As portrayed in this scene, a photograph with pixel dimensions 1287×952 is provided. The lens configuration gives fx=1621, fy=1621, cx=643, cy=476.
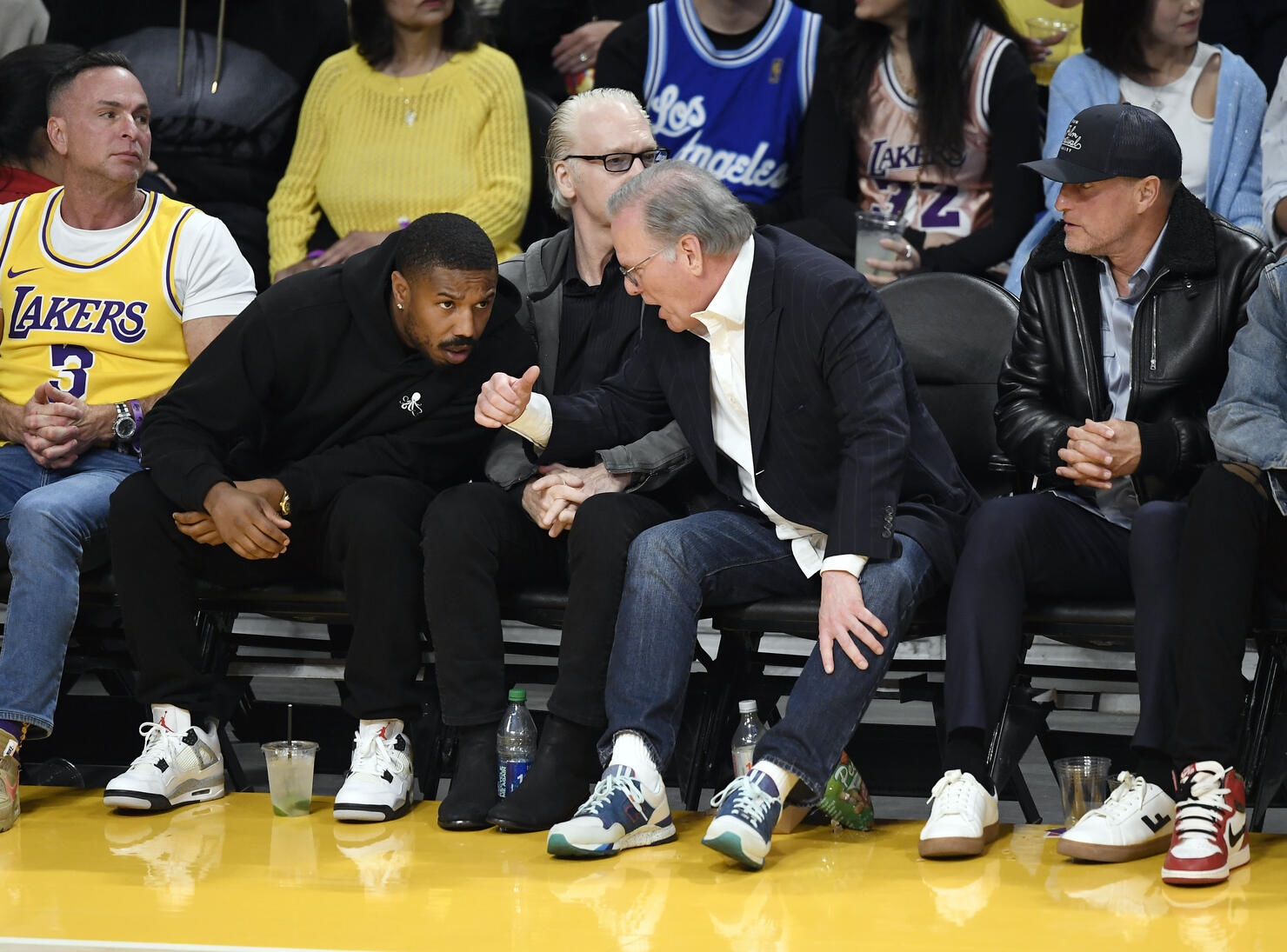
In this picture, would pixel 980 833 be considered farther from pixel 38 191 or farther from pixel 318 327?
pixel 38 191

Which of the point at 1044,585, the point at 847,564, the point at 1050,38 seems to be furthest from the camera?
the point at 1050,38

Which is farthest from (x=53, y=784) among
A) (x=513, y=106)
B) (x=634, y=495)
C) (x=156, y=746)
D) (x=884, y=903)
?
(x=513, y=106)

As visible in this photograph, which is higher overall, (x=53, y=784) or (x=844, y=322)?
(x=844, y=322)

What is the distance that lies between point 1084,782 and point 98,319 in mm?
2351

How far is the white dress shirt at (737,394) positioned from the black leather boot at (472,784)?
1.99 ft

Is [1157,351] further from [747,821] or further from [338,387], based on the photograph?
[338,387]

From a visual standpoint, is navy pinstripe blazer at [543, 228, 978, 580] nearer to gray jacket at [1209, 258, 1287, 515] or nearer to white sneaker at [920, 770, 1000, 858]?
white sneaker at [920, 770, 1000, 858]

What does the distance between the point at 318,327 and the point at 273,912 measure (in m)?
1.31

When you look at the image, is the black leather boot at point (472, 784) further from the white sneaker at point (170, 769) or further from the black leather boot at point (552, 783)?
the white sneaker at point (170, 769)

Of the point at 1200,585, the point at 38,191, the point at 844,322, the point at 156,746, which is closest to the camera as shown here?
the point at 1200,585

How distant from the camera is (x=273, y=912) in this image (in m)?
2.47

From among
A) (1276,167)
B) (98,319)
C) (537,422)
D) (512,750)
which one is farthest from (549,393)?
(1276,167)

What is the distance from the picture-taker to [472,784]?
3000 mm

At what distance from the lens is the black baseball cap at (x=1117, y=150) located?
3.10m
